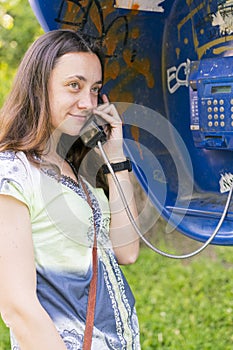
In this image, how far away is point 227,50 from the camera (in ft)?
7.13

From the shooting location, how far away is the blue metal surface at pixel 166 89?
2.22m

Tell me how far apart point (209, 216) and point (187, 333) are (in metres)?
1.31

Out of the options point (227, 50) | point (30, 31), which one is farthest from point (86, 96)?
point (30, 31)

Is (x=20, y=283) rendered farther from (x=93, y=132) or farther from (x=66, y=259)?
(x=93, y=132)

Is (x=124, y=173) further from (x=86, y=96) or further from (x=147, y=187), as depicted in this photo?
(x=147, y=187)

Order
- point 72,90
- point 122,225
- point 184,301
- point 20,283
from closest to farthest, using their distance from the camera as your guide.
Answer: point 20,283
point 72,90
point 122,225
point 184,301

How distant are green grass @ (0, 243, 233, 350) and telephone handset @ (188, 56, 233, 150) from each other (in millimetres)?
1342

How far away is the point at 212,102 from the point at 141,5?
0.43 m

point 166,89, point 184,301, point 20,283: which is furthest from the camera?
point 184,301

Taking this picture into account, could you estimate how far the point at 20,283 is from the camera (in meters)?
1.43

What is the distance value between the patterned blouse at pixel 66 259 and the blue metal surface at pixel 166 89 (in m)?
0.64

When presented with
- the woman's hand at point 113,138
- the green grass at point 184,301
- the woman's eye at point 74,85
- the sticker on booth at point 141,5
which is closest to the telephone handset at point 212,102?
the sticker on booth at point 141,5

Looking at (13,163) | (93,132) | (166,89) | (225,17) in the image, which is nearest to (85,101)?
(93,132)

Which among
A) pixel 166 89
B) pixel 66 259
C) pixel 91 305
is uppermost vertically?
pixel 166 89
